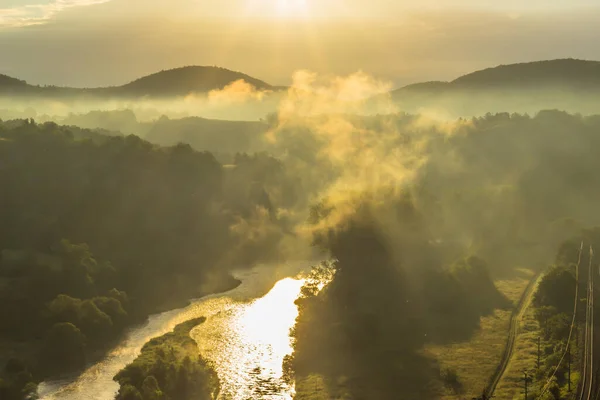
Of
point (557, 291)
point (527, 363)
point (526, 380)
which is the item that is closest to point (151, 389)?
point (526, 380)

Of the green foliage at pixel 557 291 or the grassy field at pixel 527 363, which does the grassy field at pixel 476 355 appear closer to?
the grassy field at pixel 527 363

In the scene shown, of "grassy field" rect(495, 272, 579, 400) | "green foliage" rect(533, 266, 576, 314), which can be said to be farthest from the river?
"green foliage" rect(533, 266, 576, 314)

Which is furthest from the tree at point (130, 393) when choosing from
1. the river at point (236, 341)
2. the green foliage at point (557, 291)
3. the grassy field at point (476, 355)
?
the green foliage at point (557, 291)

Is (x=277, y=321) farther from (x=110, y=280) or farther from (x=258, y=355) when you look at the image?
(x=110, y=280)

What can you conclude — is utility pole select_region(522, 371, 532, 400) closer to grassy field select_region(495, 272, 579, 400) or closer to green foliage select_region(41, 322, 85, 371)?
grassy field select_region(495, 272, 579, 400)

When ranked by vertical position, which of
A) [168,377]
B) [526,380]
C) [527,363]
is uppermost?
[168,377]

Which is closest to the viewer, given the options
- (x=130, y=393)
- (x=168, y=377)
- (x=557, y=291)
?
(x=130, y=393)

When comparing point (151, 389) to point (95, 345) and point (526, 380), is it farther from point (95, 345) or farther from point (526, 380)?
point (526, 380)
